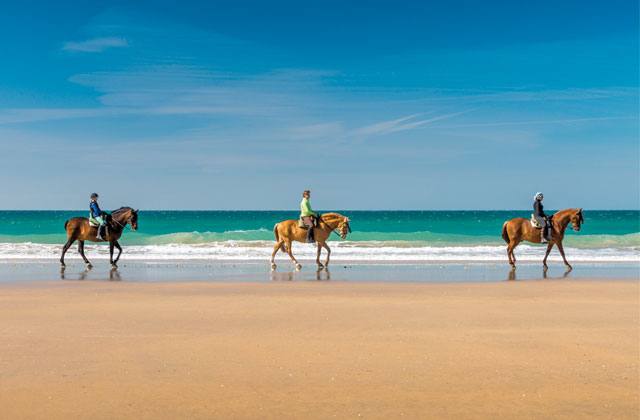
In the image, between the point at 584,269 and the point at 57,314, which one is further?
the point at 584,269

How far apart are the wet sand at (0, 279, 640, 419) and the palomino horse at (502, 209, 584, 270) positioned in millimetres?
6901

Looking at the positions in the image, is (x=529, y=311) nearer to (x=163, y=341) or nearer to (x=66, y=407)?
(x=163, y=341)

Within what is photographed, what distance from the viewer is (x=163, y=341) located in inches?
307

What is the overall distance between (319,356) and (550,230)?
43.7ft

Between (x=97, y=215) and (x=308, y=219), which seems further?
(x=97, y=215)

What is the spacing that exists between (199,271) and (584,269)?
10.5 metres

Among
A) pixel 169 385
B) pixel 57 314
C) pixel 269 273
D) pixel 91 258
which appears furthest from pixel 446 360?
pixel 91 258

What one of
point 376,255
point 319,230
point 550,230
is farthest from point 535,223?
point 376,255

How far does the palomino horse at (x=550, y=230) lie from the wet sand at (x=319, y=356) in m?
6.90

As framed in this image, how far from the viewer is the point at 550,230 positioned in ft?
61.1

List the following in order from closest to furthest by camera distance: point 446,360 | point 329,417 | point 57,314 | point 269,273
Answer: point 329,417, point 446,360, point 57,314, point 269,273

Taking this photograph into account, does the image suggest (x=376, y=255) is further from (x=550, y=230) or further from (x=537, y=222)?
(x=550, y=230)

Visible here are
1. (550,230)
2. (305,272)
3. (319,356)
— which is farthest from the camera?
(550,230)

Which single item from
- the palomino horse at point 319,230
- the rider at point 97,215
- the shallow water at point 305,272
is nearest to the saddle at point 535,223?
the shallow water at point 305,272
